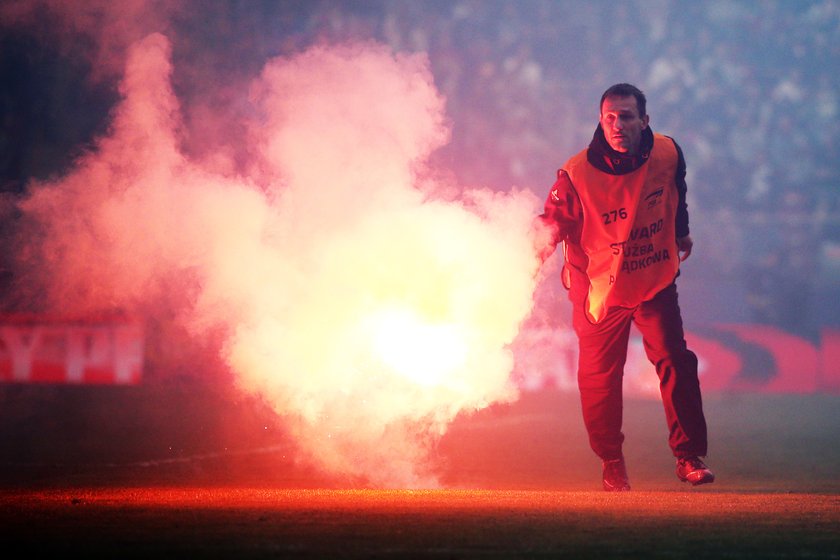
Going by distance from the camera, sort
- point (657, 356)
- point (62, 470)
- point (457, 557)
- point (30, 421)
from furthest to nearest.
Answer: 1. point (30, 421)
2. point (62, 470)
3. point (657, 356)
4. point (457, 557)

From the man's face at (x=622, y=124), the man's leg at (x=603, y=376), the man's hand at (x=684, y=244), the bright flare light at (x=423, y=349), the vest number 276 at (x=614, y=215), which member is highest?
the man's face at (x=622, y=124)

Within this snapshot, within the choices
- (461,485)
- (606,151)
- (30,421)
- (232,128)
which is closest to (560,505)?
(606,151)

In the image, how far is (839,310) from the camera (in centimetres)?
2561

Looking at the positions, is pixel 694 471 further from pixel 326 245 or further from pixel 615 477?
pixel 326 245

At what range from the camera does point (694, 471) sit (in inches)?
264

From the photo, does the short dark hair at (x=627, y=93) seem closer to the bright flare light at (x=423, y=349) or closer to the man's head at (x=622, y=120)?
the man's head at (x=622, y=120)

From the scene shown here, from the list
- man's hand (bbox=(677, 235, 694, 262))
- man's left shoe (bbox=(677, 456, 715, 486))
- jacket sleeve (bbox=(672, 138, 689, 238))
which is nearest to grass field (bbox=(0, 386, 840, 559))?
man's left shoe (bbox=(677, 456, 715, 486))

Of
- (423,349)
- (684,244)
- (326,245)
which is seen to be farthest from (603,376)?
(326,245)

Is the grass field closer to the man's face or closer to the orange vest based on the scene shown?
the orange vest

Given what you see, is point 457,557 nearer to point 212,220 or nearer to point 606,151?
point 606,151

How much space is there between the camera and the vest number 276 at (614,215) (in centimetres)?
681

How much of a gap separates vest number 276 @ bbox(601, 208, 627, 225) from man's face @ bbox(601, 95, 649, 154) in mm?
384

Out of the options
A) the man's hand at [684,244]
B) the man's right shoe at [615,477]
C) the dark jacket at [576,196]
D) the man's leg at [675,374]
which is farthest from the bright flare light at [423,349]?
the man's hand at [684,244]

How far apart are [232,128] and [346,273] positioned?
511cm
